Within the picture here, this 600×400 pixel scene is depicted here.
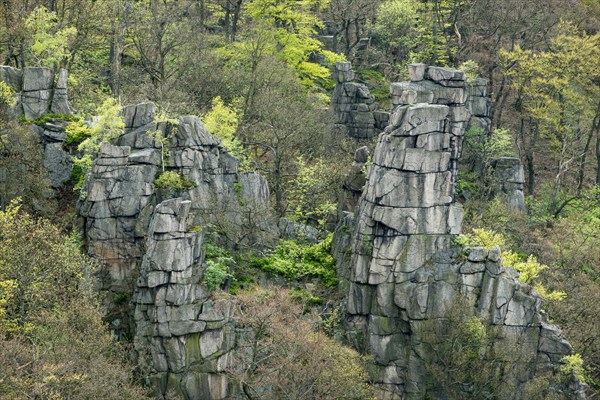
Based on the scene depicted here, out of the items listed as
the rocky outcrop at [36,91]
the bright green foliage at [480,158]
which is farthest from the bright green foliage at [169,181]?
the bright green foliage at [480,158]

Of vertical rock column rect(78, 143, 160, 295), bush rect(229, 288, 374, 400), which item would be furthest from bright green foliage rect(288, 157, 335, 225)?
vertical rock column rect(78, 143, 160, 295)

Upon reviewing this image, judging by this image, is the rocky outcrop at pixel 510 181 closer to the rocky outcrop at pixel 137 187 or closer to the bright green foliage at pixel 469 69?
the bright green foliage at pixel 469 69

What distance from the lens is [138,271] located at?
37812mm

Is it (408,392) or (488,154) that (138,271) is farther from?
(488,154)

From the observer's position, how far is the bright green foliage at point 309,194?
4578 cm

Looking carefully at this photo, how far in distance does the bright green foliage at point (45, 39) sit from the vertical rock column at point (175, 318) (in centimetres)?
1750

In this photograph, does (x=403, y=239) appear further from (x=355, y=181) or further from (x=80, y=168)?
(x=80, y=168)

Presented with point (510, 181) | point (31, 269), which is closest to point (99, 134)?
point (31, 269)

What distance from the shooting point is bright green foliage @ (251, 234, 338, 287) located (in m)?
40.3

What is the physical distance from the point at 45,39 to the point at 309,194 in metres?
19.4

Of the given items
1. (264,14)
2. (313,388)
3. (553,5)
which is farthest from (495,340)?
(553,5)

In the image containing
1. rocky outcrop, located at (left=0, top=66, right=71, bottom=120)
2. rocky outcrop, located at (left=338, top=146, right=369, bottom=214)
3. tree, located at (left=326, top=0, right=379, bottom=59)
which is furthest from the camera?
tree, located at (left=326, top=0, right=379, bottom=59)

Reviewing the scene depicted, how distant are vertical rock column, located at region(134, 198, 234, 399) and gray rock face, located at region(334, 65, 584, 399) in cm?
793

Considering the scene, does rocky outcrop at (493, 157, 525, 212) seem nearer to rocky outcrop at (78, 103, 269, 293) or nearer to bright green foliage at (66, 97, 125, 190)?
rocky outcrop at (78, 103, 269, 293)
